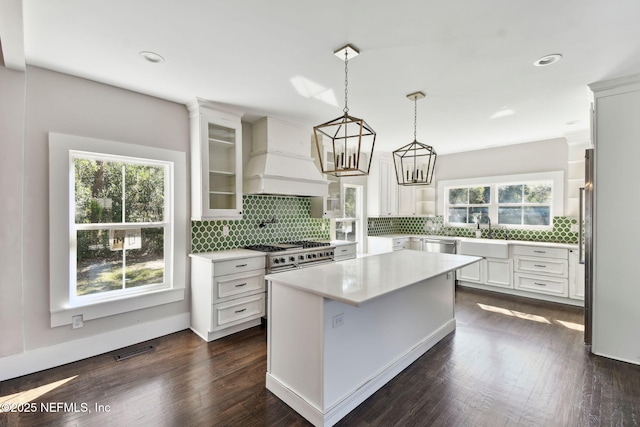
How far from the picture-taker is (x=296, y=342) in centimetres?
208

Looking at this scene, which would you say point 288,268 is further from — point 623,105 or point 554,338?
point 623,105

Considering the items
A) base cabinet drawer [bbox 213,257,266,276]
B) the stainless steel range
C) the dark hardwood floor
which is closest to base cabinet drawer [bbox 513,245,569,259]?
the dark hardwood floor

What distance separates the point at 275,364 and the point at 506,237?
490cm

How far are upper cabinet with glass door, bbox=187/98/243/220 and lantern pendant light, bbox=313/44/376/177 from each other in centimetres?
106

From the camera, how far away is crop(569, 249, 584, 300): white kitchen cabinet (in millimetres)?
4266

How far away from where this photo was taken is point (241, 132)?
369 cm

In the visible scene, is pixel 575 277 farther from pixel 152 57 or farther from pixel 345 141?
pixel 152 57

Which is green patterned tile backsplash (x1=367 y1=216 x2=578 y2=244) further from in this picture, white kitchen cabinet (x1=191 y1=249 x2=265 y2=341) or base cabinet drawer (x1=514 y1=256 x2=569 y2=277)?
white kitchen cabinet (x1=191 y1=249 x2=265 y2=341)

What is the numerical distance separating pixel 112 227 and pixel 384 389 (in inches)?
117

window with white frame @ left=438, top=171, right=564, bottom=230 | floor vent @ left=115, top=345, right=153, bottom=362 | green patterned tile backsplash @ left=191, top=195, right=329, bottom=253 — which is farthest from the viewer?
window with white frame @ left=438, top=171, right=564, bottom=230

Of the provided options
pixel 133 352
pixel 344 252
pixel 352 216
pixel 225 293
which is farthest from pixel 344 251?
pixel 133 352

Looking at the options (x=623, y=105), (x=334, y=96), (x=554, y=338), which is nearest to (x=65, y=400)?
(x=334, y=96)

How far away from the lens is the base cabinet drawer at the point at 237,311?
→ 10.3ft

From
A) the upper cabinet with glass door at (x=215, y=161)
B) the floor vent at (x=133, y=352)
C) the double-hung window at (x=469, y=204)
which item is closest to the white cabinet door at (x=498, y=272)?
the double-hung window at (x=469, y=204)
